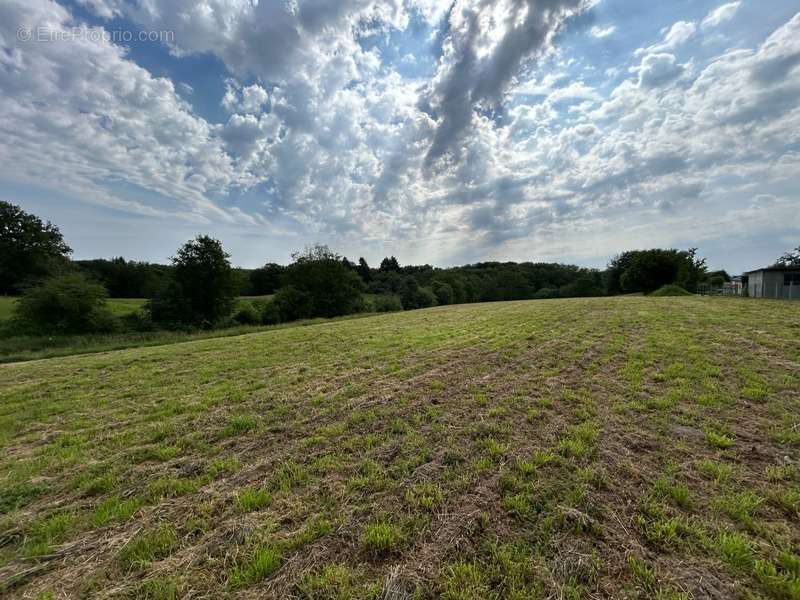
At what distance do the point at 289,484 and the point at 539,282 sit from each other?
9128cm

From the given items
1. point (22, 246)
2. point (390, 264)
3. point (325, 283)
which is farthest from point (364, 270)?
point (22, 246)

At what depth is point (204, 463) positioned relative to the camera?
3697 millimetres

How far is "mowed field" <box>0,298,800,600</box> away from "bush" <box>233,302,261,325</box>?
23265mm

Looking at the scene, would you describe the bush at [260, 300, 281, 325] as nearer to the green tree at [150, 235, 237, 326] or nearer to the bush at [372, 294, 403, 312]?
the green tree at [150, 235, 237, 326]

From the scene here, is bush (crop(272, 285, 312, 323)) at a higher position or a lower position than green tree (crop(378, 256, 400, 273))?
lower

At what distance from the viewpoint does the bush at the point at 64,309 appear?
19.8m

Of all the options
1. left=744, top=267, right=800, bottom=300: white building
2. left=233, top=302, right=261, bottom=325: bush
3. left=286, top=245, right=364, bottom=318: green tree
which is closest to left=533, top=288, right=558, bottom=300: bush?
left=744, top=267, right=800, bottom=300: white building

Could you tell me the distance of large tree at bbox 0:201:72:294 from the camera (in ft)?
113

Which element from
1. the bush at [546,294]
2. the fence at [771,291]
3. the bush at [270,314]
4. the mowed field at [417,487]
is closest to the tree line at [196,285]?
the bush at [270,314]

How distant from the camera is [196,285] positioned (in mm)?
26750

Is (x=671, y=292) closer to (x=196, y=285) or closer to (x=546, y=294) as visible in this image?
(x=546, y=294)

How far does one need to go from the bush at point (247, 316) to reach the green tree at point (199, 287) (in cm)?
125

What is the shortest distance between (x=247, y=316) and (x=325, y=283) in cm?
948

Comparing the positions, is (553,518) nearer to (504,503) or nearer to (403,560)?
(504,503)
